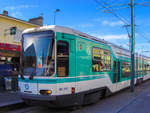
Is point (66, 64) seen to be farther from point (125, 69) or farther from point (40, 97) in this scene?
point (125, 69)

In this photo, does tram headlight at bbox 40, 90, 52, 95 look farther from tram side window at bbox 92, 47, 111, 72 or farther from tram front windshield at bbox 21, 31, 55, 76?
tram side window at bbox 92, 47, 111, 72

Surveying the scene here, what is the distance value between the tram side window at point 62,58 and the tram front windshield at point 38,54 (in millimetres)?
214

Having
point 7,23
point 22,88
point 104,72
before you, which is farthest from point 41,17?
point 22,88

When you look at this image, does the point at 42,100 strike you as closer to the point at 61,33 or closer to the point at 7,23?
the point at 61,33

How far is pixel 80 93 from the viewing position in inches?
258

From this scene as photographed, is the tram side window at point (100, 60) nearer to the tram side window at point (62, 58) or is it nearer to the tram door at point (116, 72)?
the tram door at point (116, 72)

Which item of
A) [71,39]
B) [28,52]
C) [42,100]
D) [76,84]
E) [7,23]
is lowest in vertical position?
[42,100]

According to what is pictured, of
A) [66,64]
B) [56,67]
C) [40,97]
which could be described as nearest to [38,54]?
[56,67]

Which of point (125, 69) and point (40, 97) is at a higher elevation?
point (125, 69)

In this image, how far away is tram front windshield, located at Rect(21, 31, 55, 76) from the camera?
587 centimetres

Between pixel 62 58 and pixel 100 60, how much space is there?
2.80 meters

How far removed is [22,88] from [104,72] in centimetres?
411

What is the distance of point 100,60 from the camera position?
8.30 meters

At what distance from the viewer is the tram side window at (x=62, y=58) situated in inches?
234
